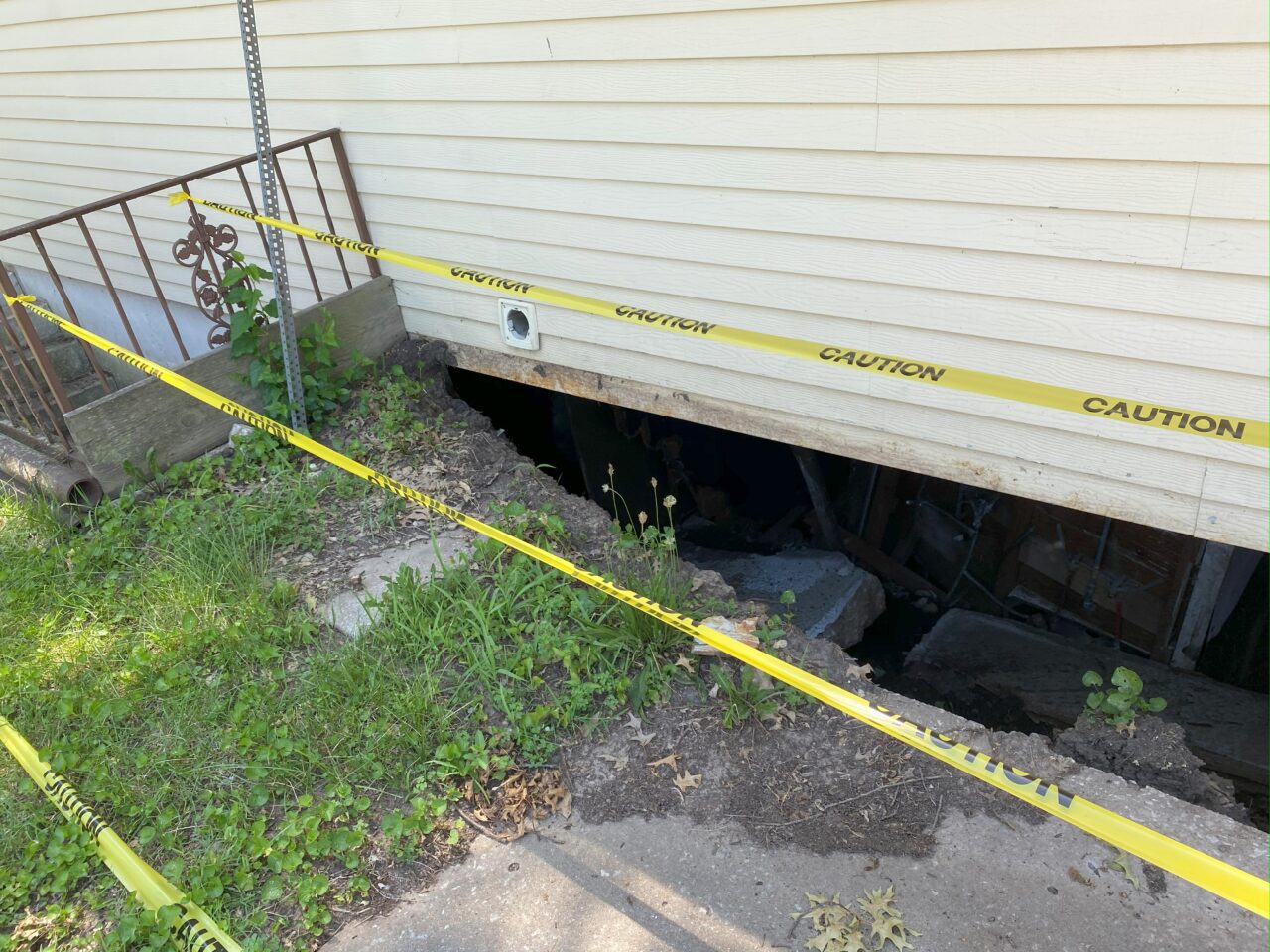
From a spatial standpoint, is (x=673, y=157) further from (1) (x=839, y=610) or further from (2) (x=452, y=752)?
(1) (x=839, y=610)

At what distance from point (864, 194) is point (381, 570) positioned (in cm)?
239

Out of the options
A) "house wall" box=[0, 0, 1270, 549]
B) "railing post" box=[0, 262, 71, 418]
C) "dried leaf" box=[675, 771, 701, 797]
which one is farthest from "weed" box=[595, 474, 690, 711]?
"railing post" box=[0, 262, 71, 418]

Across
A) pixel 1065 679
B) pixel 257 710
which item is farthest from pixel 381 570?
pixel 1065 679

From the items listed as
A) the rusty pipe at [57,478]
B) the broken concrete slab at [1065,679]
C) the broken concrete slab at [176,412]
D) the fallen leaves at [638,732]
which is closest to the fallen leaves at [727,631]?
the fallen leaves at [638,732]

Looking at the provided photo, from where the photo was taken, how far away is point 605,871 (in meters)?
2.53

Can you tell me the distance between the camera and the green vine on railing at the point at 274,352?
4.36 m

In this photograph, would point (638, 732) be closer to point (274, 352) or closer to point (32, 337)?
point (274, 352)

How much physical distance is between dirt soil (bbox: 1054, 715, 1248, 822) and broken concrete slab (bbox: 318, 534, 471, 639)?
7.52 ft

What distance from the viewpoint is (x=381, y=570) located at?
3.67 meters

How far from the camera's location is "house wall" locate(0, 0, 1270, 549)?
2611 mm

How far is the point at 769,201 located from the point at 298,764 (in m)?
2.60

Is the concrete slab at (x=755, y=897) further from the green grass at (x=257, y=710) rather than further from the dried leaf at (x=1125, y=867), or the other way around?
the green grass at (x=257, y=710)

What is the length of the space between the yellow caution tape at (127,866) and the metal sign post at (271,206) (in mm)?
1933

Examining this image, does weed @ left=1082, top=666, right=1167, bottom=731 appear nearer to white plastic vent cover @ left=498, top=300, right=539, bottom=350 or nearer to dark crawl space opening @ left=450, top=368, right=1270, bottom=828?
dark crawl space opening @ left=450, top=368, right=1270, bottom=828
